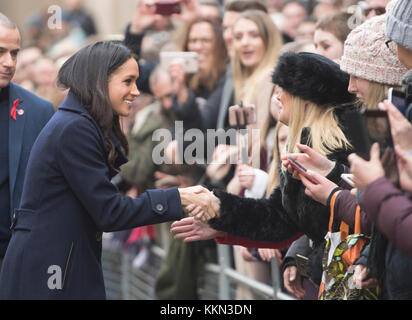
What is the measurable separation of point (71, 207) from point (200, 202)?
0.73 m

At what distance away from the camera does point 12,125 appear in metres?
4.71

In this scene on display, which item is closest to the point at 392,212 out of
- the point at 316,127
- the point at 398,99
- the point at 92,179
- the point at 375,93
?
the point at 398,99

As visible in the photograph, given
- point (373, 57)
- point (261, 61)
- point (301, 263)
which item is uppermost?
point (261, 61)

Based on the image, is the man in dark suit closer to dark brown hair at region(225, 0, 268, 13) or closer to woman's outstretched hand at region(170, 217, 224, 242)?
woman's outstretched hand at region(170, 217, 224, 242)

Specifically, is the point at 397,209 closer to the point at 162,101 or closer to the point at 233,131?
the point at 233,131

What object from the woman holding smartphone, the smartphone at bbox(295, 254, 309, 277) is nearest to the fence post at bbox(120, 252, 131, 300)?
the woman holding smartphone

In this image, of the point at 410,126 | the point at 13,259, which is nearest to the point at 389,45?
the point at 410,126

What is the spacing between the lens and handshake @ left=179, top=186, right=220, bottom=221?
4207mm

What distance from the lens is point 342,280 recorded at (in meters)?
3.53

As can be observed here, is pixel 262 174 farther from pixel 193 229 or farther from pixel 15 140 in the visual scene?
pixel 15 140

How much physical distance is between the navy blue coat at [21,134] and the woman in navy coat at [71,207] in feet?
2.20

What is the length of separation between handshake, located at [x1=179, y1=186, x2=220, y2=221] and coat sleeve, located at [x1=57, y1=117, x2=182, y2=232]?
0.28 meters

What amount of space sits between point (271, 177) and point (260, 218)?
45cm

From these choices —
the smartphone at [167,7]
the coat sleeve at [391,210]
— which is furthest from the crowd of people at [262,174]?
the smartphone at [167,7]
